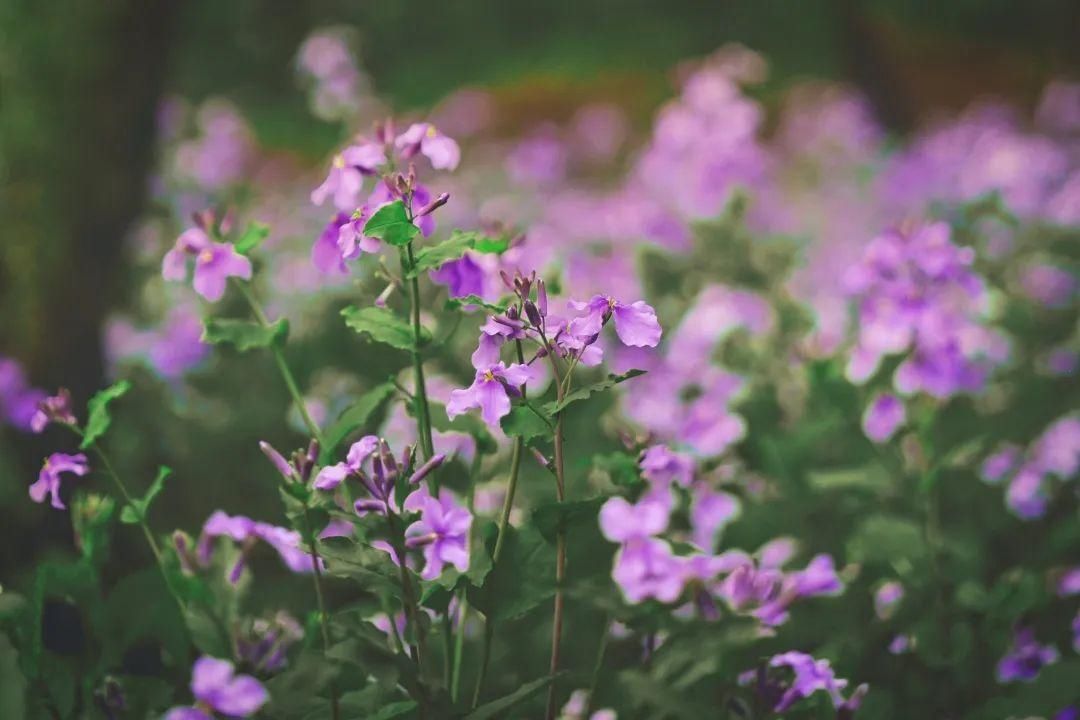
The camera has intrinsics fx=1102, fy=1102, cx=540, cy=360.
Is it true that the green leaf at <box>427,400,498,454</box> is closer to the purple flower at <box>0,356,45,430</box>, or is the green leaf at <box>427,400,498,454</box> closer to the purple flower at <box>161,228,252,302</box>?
the purple flower at <box>161,228,252,302</box>

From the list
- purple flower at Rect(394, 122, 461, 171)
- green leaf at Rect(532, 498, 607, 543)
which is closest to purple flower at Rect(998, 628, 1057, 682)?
green leaf at Rect(532, 498, 607, 543)

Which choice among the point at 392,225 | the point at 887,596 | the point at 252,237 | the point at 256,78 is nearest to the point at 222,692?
the point at 392,225

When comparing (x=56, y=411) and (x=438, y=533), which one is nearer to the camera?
(x=438, y=533)

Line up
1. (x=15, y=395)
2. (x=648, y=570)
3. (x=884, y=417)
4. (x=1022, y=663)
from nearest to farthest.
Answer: (x=648, y=570) → (x=1022, y=663) → (x=884, y=417) → (x=15, y=395)

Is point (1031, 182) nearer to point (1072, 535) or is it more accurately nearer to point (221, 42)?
point (1072, 535)

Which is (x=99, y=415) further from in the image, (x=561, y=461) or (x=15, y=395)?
(x=15, y=395)

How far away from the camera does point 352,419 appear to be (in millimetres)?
1379

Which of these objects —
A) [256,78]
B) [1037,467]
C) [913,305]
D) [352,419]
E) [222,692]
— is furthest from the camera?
[256,78]

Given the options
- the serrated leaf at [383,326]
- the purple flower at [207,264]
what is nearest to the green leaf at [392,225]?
the serrated leaf at [383,326]

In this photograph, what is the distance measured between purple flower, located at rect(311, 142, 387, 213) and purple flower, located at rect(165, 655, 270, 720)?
0.54 m

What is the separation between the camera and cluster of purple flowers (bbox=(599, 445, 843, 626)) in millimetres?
1276

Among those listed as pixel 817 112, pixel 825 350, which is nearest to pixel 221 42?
pixel 817 112

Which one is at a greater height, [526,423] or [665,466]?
[526,423]

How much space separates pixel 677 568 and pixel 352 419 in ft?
1.44
